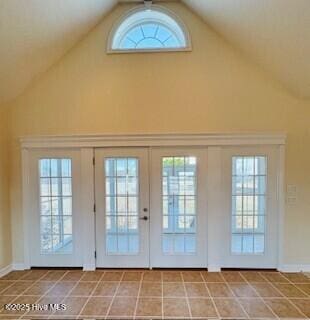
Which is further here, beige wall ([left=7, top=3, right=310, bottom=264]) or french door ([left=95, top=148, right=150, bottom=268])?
french door ([left=95, top=148, right=150, bottom=268])

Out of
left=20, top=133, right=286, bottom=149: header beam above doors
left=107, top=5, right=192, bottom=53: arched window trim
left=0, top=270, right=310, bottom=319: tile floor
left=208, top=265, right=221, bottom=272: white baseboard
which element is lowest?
left=0, top=270, right=310, bottom=319: tile floor

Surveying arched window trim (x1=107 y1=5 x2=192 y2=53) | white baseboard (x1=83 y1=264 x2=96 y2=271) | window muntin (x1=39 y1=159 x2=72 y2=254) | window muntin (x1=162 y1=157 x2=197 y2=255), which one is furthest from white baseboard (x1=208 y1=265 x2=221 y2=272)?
arched window trim (x1=107 y1=5 x2=192 y2=53)

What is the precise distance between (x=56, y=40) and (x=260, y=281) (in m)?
4.56

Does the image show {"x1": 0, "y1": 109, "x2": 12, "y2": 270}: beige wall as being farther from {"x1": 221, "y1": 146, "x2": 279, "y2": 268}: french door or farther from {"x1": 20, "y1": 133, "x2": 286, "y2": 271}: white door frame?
{"x1": 221, "y1": 146, "x2": 279, "y2": 268}: french door

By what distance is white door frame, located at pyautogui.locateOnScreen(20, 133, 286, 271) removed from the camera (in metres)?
4.36

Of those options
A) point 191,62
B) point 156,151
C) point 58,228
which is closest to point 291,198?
point 156,151

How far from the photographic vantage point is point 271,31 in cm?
350

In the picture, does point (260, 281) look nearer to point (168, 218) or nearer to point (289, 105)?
point (168, 218)

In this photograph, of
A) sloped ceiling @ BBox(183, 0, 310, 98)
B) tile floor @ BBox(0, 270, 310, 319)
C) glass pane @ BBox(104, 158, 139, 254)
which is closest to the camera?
sloped ceiling @ BBox(183, 0, 310, 98)

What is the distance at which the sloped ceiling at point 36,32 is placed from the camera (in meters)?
3.19

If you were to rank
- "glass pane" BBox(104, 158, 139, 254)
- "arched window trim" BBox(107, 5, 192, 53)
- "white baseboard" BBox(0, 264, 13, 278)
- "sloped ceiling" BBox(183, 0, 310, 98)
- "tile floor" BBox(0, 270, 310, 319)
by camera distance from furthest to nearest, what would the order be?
"glass pane" BBox(104, 158, 139, 254) → "arched window trim" BBox(107, 5, 192, 53) → "white baseboard" BBox(0, 264, 13, 278) → "tile floor" BBox(0, 270, 310, 319) → "sloped ceiling" BBox(183, 0, 310, 98)

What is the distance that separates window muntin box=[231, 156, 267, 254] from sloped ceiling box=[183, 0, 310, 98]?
1.32 meters

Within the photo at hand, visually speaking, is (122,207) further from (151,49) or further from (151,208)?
(151,49)

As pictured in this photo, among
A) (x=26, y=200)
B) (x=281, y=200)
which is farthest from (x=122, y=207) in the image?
(x=281, y=200)
